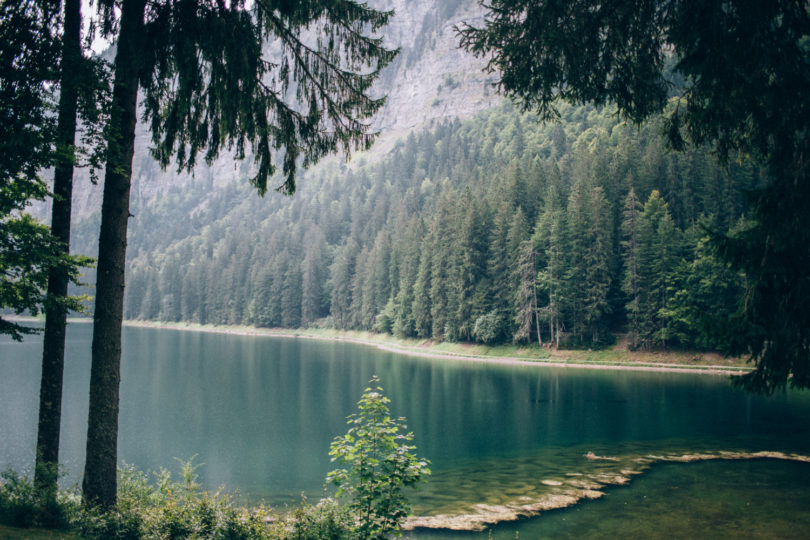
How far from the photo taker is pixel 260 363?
52.2m

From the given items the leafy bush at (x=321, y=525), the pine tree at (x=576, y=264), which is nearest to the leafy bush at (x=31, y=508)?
the leafy bush at (x=321, y=525)

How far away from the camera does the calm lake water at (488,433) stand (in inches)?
558

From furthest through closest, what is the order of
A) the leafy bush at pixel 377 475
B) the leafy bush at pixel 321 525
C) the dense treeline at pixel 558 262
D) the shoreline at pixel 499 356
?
the dense treeline at pixel 558 262 → the shoreline at pixel 499 356 → the leafy bush at pixel 321 525 → the leafy bush at pixel 377 475

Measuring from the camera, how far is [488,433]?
23.5m

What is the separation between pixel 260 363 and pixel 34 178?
46.7 meters

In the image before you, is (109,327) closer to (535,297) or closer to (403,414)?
(403,414)

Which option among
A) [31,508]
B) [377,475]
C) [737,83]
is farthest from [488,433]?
[737,83]

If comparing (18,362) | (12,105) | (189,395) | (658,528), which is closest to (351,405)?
(189,395)

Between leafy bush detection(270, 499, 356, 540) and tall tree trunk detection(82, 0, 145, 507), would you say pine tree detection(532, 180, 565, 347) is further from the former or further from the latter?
tall tree trunk detection(82, 0, 145, 507)

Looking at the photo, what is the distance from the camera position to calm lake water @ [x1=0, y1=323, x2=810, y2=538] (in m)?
14.2

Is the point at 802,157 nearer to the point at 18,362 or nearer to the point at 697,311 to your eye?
the point at 697,311

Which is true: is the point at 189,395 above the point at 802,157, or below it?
below

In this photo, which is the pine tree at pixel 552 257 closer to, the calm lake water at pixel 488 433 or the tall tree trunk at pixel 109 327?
the calm lake water at pixel 488 433

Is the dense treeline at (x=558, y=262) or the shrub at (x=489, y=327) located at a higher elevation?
the dense treeline at (x=558, y=262)
